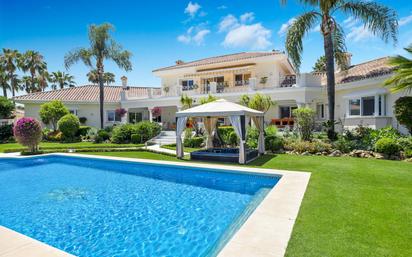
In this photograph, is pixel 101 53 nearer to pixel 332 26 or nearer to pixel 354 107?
pixel 332 26

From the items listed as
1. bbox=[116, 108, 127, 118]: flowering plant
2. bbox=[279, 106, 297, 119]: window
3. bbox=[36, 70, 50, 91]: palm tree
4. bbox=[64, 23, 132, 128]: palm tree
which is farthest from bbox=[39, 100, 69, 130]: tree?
bbox=[36, 70, 50, 91]: palm tree

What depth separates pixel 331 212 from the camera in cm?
680

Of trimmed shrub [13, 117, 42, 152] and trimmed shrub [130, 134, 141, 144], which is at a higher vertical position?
trimmed shrub [13, 117, 42, 152]

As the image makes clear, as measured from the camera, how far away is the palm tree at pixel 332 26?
18.2 meters

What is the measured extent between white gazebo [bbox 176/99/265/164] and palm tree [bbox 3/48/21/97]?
51699mm

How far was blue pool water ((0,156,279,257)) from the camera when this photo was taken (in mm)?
6215

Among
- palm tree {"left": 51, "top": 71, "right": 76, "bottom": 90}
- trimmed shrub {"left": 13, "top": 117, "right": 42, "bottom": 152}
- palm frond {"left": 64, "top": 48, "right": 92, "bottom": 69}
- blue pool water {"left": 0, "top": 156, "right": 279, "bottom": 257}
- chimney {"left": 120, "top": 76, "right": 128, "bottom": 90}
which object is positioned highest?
palm tree {"left": 51, "top": 71, "right": 76, "bottom": 90}

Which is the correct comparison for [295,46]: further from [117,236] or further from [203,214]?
[117,236]

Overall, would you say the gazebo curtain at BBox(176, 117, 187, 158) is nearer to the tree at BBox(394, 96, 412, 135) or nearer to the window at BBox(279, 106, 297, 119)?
the tree at BBox(394, 96, 412, 135)

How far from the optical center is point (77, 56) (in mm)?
31859

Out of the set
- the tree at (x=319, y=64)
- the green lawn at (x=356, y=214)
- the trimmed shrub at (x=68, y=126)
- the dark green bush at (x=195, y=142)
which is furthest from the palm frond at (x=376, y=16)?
the tree at (x=319, y=64)

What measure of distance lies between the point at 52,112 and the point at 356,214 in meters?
32.4

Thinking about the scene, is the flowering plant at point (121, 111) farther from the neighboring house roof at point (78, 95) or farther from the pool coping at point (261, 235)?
the pool coping at point (261, 235)

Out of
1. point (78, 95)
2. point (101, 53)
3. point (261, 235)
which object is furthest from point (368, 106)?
point (78, 95)
